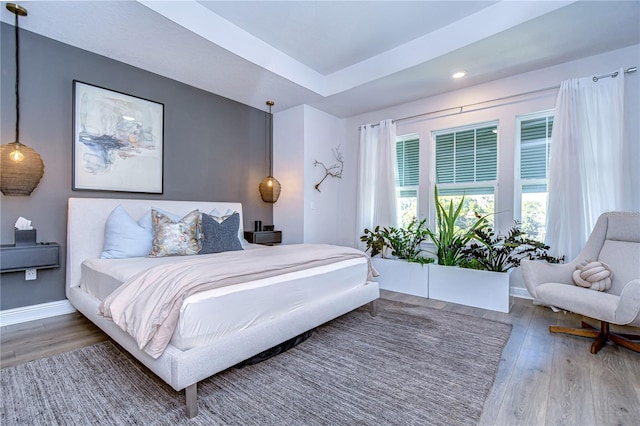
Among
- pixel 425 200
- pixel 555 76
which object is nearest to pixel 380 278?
pixel 425 200

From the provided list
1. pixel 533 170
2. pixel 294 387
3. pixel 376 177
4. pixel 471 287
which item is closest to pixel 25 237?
pixel 294 387

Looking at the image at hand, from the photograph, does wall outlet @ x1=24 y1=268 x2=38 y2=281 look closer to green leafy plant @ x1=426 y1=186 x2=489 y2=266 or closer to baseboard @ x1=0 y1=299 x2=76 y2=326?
baseboard @ x1=0 y1=299 x2=76 y2=326

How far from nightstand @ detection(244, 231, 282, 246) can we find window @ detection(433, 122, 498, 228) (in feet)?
7.98

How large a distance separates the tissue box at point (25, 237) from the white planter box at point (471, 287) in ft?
13.2

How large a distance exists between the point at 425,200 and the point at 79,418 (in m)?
4.07

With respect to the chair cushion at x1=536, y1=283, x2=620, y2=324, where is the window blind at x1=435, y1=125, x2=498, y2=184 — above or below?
above

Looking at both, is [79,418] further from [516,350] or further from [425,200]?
[425,200]

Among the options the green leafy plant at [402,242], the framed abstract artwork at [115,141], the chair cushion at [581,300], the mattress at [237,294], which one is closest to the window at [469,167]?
the green leafy plant at [402,242]

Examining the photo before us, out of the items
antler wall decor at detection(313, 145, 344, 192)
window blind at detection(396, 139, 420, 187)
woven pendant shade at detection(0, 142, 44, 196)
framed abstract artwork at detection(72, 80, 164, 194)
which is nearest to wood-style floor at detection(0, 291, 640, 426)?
woven pendant shade at detection(0, 142, 44, 196)

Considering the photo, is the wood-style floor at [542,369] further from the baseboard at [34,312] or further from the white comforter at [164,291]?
the white comforter at [164,291]

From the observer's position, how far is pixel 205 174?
157 inches

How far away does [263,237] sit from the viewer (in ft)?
14.0

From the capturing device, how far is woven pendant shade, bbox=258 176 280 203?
456 cm

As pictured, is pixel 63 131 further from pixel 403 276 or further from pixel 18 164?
pixel 403 276
